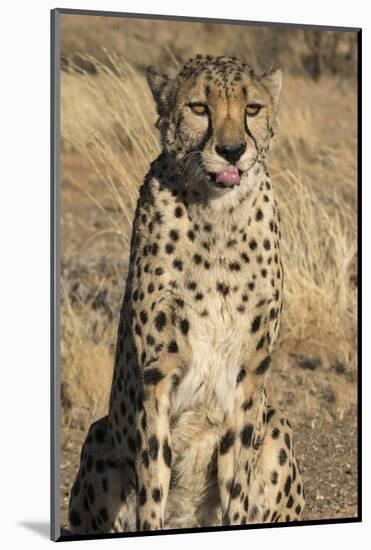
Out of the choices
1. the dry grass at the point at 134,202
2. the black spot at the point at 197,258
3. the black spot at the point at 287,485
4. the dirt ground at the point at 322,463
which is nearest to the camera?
the black spot at the point at 197,258

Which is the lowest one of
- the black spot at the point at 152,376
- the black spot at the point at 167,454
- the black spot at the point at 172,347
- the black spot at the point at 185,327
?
the black spot at the point at 167,454

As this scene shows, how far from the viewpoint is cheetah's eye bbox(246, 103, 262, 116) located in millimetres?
4297

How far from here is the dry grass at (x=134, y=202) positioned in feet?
18.4

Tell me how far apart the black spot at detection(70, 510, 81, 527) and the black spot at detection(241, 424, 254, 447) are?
1.84 feet

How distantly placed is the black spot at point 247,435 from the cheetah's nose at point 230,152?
2.50ft

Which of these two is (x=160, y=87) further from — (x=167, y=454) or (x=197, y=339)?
(x=167, y=454)

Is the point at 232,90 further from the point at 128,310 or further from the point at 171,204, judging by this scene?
the point at 128,310

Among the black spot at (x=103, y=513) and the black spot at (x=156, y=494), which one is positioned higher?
the black spot at (x=156, y=494)

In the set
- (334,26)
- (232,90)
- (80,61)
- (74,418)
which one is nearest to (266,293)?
(232,90)

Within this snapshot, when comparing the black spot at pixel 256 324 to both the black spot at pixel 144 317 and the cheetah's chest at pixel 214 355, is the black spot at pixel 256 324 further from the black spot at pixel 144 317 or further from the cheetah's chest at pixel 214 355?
the black spot at pixel 144 317

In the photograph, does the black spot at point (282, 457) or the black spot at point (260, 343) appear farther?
the black spot at point (282, 457)

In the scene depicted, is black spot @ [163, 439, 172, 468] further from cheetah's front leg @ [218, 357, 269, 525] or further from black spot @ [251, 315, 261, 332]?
black spot @ [251, 315, 261, 332]

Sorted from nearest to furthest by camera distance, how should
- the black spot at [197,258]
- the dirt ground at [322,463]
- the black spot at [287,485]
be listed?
the black spot at [197,258] → the black spot at [287,485] → the dirt ground at [322,463]

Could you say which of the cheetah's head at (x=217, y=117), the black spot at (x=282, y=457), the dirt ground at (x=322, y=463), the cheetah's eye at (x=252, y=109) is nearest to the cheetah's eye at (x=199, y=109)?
the cheetah's head at (x=217, y=117)
